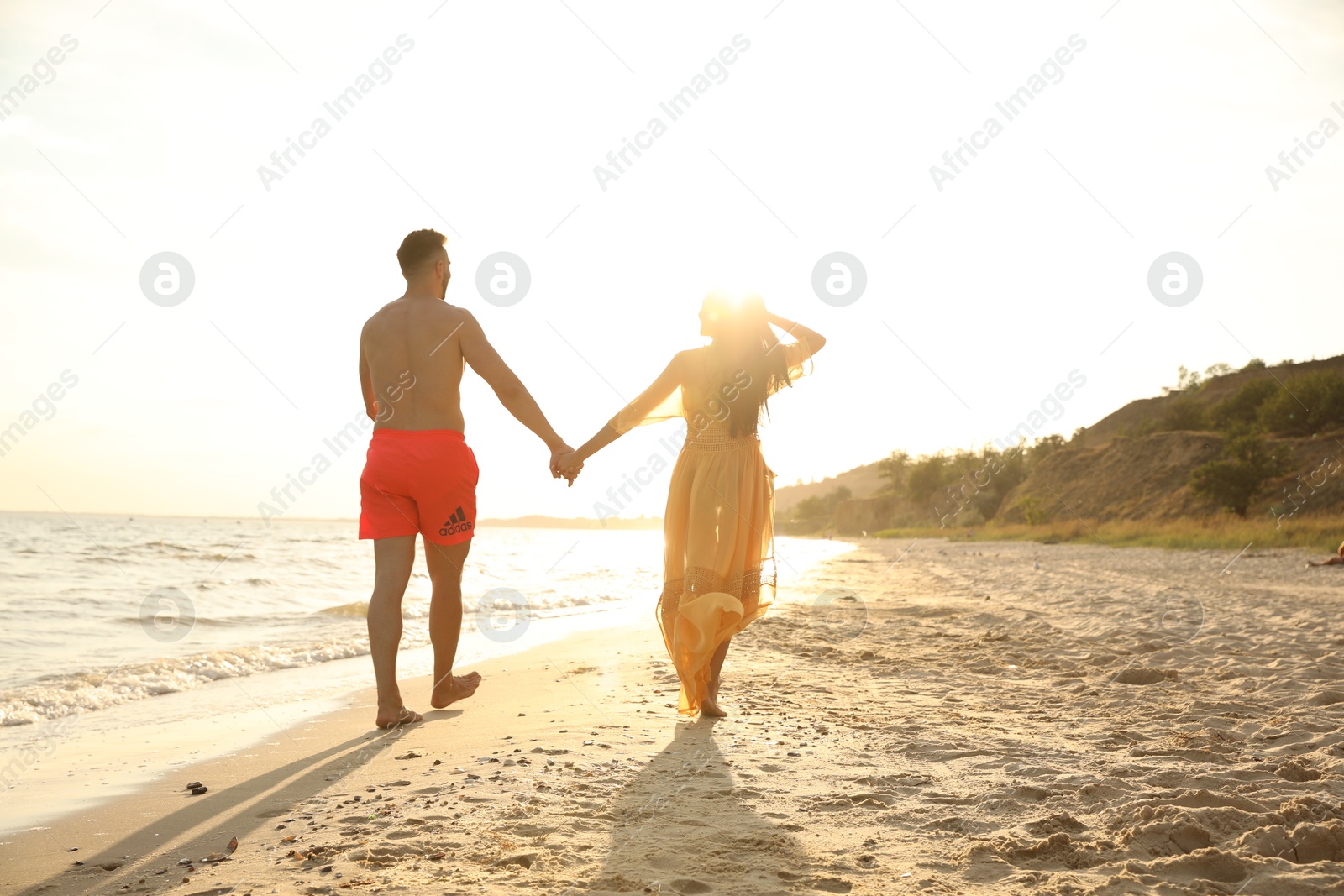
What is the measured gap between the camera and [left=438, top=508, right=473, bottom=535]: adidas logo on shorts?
4.10 metres

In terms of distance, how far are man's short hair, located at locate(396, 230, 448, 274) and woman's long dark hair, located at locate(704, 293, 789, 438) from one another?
1438 millimetres

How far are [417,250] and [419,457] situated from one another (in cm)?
110

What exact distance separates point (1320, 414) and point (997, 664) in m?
38.8

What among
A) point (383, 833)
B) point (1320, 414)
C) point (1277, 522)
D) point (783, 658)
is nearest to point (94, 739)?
point (383, 833)

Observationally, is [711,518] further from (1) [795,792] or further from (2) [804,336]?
(1) [795,792]

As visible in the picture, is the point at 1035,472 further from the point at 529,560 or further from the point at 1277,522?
the point at 529,560

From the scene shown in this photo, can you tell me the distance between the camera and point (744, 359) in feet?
13.9

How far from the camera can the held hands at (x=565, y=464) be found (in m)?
4.72

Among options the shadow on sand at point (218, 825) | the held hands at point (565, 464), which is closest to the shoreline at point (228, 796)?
the shadow on sand at point (218, 825)

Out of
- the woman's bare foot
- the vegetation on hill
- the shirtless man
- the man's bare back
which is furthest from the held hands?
the vegetation on hill

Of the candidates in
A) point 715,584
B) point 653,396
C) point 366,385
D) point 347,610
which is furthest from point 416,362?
point 347,610

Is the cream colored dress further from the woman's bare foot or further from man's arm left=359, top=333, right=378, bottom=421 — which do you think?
man's arm left=359, top=333, right=378, bottom=421

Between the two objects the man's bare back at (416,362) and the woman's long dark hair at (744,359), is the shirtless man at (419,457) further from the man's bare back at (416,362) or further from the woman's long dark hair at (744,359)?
the woman's long dark hair at (744,359)

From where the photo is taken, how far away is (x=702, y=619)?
393 centimetres
